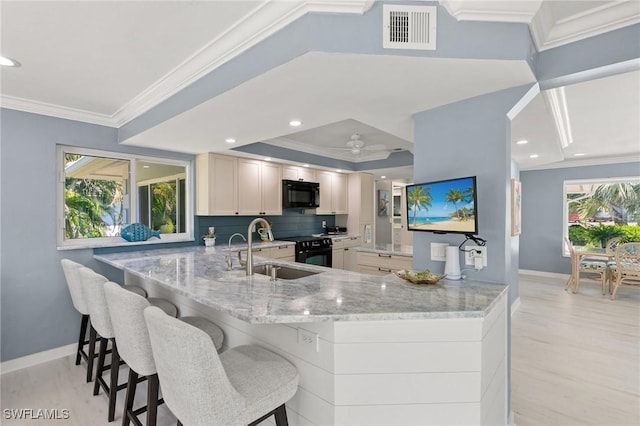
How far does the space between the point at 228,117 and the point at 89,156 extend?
78.5 inches

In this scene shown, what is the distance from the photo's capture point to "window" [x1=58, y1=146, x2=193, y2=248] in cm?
333

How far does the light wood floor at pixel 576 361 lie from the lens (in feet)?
7.59

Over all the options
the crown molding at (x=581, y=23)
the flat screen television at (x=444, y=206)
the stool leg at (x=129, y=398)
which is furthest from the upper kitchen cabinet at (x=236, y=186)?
the crown molding at (x=581, y=23)

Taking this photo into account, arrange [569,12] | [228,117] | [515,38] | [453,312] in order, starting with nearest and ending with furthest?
[453,312], [515,38], [569,12], [228,117]

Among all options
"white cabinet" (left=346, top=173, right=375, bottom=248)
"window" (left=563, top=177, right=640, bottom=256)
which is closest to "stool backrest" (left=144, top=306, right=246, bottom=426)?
"white cabinet" (left=346, top=173, right=375, bottom=248)

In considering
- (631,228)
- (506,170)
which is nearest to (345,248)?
A: (506,170)

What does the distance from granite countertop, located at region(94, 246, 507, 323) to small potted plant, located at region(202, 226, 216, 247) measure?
1600 mm

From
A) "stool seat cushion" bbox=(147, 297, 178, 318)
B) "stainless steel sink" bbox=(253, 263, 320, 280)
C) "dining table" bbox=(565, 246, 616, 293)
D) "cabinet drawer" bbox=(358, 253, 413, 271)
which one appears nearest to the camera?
"stool seat cushion" bbox=(147, 297, 178, 318)

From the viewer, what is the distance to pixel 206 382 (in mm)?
1216

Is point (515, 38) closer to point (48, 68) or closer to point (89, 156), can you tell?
point (48, 68)

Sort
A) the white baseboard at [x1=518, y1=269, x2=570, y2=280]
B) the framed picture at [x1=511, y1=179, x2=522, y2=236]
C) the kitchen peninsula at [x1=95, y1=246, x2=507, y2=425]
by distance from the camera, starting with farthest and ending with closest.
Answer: the white baseboard at [x1=518, y1=269, x2=570, y2=280] → the framed picture at [x1=511, y1=179, x2=522, y2=236] → the kitchen peninsula at [x1=95, y1=246, x2=507, y2=425]

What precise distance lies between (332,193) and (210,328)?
440cm

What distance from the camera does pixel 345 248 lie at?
6.08m

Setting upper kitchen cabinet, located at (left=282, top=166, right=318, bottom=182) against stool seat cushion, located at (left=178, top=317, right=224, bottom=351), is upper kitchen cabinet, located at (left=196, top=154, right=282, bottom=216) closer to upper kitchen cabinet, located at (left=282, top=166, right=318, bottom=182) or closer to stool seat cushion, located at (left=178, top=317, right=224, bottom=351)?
upper kitchen cabinet, located at (left=282, top=166, right=318, bottom=182)
